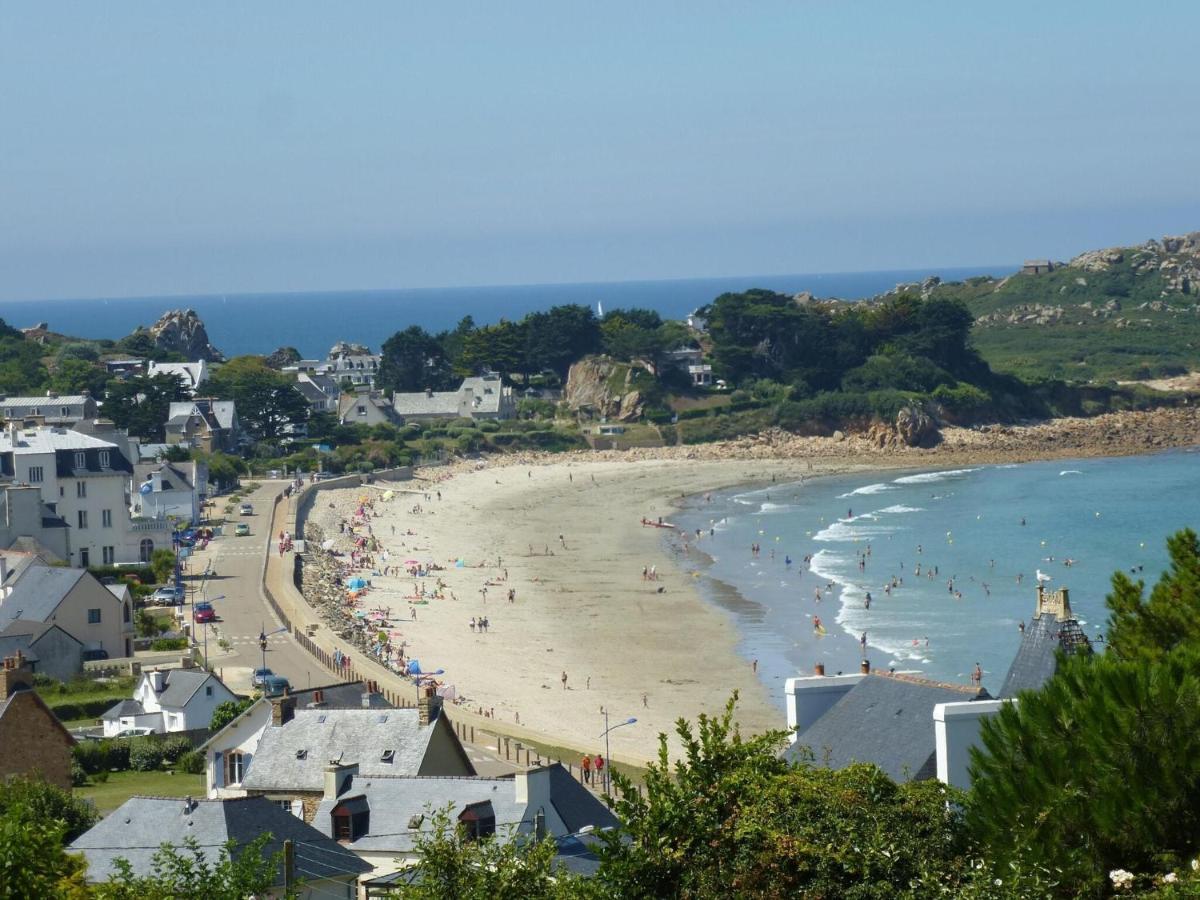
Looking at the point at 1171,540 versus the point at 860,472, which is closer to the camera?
the point at 1171,540

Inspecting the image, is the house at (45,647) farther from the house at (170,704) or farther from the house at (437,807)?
the house at (437,807)

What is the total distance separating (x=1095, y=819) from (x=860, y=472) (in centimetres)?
8867

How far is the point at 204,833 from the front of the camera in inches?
709

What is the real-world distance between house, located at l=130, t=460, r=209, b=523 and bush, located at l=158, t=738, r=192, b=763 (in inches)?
1439

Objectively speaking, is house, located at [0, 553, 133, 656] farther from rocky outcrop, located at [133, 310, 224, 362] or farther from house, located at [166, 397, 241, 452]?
rocky outcrop, located at [133, 310, 224, 362]

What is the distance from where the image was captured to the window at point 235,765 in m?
24.3

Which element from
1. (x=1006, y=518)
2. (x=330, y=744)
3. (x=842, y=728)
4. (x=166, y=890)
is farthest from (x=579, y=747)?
(x=1006, y=518)

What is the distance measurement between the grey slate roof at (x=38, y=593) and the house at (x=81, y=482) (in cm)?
1308

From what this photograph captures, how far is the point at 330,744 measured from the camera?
2253 centimetres

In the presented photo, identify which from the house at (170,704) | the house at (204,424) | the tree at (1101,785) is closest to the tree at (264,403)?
the house at (204,424)

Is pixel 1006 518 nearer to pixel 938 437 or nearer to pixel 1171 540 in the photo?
pixel 938 437

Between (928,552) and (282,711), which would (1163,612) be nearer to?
(282,711)

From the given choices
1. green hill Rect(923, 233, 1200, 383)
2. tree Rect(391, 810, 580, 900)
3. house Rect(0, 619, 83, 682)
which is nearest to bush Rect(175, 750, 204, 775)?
house Rect(0, 619, 83, 682)

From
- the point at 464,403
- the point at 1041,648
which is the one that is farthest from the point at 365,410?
the point at 1041,648
